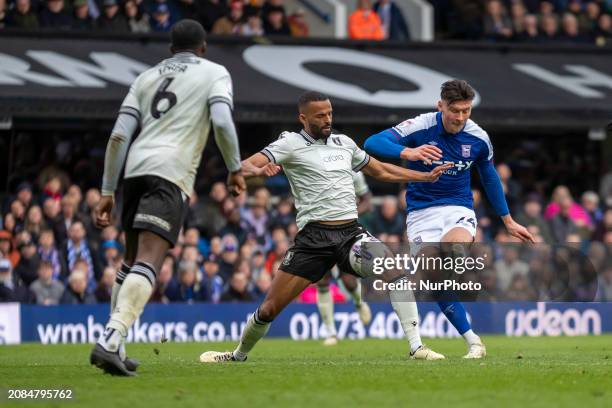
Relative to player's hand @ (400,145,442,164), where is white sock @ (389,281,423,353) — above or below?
below

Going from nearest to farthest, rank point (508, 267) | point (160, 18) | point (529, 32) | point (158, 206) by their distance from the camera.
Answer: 1. point (158, 206)
2. point (508, 267)
3. point (160, 18)
4. point (529, 32)

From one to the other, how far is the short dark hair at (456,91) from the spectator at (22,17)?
12791 millimetres

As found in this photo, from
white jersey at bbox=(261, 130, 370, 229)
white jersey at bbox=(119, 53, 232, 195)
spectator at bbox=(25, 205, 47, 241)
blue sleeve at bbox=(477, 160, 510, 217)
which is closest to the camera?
white jersey at bbox=(119, 53, 232, 195)

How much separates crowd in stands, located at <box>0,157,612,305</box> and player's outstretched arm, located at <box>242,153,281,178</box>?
811 cm

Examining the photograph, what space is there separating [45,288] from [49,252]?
711mm

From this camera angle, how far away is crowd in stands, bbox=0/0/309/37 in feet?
78.4

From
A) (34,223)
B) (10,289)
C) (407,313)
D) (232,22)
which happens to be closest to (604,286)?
(232,22)

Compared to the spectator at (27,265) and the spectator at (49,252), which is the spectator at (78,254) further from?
the spectator at (27,265)

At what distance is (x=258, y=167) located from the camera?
11.6m

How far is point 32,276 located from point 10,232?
1065mm

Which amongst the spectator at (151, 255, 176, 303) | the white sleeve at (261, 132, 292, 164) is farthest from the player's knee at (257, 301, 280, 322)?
the spectator at (151, 255, 176, 303)

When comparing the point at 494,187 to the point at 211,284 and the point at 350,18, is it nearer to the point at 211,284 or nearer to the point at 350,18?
the point at 211,284

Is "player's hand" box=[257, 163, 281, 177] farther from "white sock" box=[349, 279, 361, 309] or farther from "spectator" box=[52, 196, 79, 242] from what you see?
"spectator" box=[52, 196, 79, 242]

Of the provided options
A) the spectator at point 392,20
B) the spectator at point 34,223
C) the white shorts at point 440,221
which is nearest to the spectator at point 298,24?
the spectator at point 392,20
